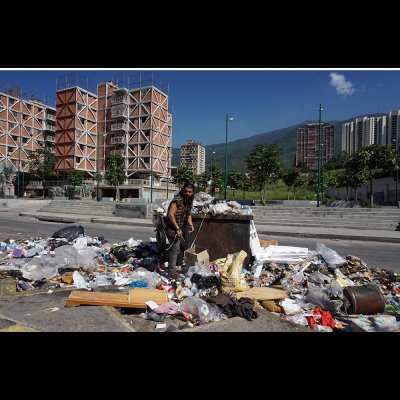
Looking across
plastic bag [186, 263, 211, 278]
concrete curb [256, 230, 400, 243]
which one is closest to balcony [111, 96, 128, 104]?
concrete curb [256, 230, 400, 243]

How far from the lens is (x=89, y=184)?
206 ft

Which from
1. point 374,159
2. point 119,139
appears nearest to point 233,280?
point 374,159

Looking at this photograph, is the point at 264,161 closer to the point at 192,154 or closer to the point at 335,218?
the point at 335,218

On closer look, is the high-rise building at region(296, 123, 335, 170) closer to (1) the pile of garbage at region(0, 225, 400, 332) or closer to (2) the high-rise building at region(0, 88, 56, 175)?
(2) the high-rise building at region(0, 88, 56, 175)

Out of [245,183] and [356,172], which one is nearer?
[356,172]

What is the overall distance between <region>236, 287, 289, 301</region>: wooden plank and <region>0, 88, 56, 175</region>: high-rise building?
70833 millimetres

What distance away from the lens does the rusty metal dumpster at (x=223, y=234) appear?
6.09 metres

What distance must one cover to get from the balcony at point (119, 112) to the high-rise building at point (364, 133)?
4396 centimetres

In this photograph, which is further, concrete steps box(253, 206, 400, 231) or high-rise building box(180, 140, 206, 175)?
high-rise building box(180, 140, 206, 175)

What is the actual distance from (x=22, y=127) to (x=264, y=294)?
76226mm

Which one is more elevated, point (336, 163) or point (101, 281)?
point (336, 163)

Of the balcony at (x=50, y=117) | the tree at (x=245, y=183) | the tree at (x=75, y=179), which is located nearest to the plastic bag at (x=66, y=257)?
the tree at (x=245, y=183)

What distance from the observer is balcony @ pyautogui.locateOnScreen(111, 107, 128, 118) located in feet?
210

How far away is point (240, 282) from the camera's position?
471 centimetres
